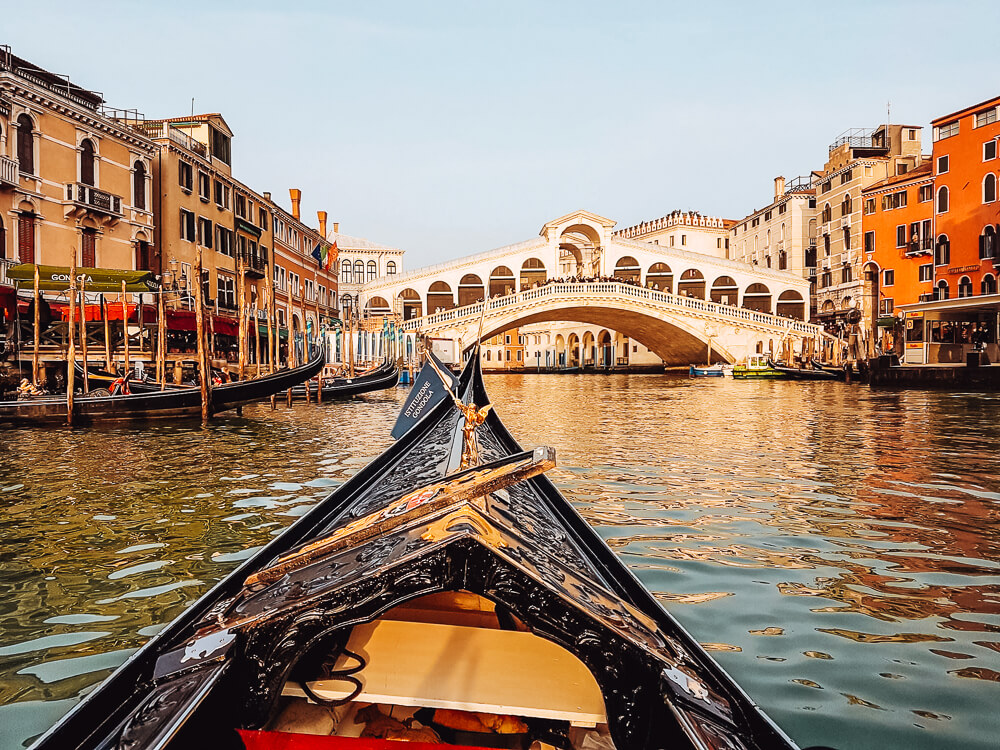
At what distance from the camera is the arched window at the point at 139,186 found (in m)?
12.2

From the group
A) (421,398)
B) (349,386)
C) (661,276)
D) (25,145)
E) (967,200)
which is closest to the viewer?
(421,398)

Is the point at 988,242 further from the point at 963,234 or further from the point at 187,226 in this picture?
the point at 187,226

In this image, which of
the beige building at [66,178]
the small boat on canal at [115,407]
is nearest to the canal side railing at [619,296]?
the beige building at [66,178]

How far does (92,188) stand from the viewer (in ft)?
35.3

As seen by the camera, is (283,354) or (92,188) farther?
A: (283,354)

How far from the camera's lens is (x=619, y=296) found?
68.7 ft

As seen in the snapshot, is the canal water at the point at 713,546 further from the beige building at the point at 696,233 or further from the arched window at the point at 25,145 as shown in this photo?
the beige building at the point at 696,233

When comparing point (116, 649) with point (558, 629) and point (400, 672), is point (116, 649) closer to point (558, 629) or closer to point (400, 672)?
point (400, 672)

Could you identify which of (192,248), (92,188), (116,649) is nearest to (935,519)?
(116,649)

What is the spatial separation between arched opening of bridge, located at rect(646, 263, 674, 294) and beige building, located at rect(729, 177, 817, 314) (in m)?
3.49

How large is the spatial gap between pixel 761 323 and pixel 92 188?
1722cm

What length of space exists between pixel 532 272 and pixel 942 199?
14178mm

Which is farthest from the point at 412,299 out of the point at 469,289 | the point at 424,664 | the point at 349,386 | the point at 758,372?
the point at 424,664

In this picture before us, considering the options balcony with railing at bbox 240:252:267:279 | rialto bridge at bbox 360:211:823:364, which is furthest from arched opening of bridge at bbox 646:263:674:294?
balcony with railing at bbox 240:252:267:279
